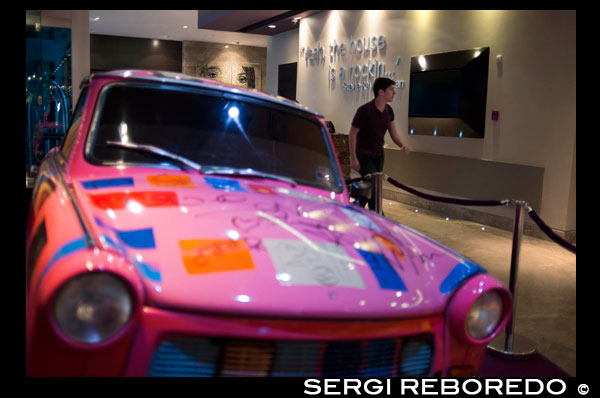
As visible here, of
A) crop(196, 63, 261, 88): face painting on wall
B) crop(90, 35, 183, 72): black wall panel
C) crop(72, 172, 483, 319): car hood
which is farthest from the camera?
crop(196, 63, 261, 88): face painting on wall

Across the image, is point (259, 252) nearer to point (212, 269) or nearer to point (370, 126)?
point (212, 269)

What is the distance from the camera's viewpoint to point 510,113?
285 inches

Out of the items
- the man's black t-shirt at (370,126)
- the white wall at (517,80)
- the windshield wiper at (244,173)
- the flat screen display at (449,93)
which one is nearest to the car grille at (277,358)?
the windshield wiper at (244,173)

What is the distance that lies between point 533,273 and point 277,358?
4.30 meters

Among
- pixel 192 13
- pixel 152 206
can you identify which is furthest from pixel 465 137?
pixel 192 13

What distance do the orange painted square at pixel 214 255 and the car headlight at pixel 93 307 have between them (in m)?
0.21

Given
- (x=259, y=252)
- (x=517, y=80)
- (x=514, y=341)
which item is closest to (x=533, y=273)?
(x=514, y=341)

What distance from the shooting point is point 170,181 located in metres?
2.24

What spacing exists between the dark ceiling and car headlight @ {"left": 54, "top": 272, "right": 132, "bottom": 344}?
11.1 m

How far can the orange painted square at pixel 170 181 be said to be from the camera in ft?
7.22

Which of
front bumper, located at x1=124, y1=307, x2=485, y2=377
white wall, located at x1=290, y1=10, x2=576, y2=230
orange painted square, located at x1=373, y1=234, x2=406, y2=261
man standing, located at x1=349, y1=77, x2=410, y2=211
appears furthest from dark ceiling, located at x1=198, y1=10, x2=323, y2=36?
front bumper, located at x1=124, y1=307, x2=485, y2=377

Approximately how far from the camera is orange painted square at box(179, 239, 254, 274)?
160 cm

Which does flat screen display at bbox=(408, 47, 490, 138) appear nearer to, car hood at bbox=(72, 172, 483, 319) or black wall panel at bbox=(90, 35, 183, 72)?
car hood at bbox=(72, 172, 483, 319)

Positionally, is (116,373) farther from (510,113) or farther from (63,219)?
(510,113)
